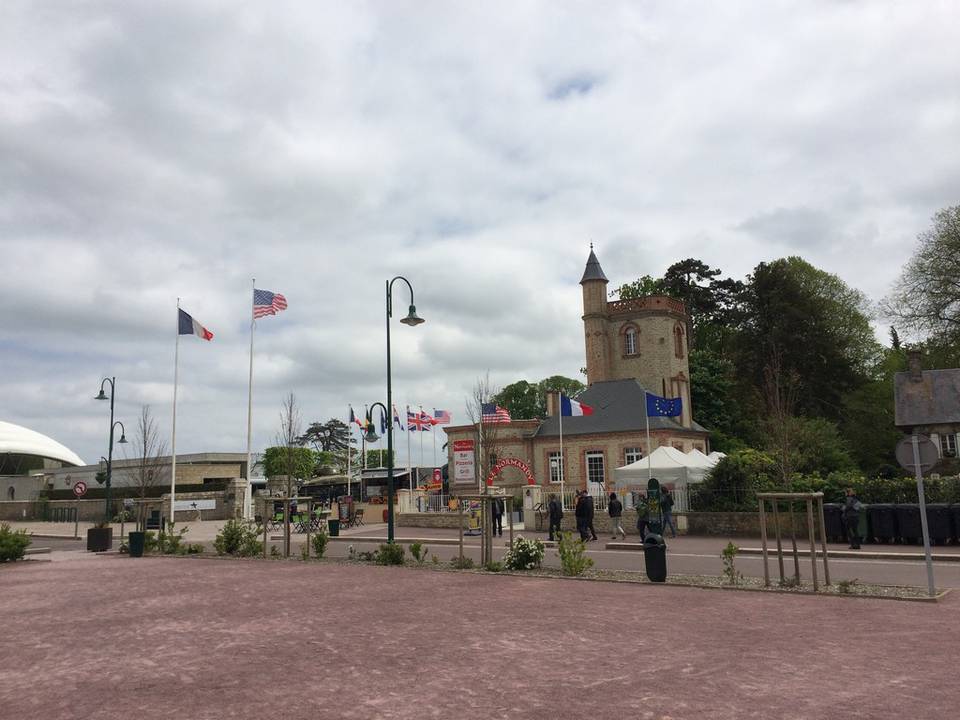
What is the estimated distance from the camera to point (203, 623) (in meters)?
10.5

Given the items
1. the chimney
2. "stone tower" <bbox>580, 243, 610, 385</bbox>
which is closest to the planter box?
"stone tower" <bbox>580, 243, 610, 385</bbox>

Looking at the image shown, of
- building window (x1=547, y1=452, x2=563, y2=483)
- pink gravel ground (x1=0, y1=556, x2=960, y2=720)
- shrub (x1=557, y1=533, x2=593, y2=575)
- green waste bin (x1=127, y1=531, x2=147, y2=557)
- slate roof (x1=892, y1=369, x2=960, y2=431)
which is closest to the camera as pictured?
pink gravel ground (x1=0, y1=556, x2=960, y2=720)

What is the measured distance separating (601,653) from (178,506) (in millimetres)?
43799

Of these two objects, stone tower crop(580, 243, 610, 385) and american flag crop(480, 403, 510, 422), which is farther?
stone tower crop(580, 243, 610, 385)

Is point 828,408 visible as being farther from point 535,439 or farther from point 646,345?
point 535,439

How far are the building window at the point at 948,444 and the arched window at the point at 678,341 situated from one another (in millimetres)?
17114

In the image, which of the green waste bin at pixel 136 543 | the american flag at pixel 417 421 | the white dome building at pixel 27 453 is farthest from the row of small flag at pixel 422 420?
the white dome building at pixel 27 453

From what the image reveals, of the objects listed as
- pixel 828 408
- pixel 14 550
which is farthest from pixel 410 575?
pixel 828 408

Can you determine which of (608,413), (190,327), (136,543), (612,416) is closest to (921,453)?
(136,543)

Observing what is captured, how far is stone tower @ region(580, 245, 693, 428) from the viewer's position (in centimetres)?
5284

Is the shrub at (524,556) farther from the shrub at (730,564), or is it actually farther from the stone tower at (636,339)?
the stone tower at (636,339)

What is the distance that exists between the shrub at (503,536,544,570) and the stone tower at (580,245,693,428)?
37.0 meters

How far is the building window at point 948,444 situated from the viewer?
1670 inches

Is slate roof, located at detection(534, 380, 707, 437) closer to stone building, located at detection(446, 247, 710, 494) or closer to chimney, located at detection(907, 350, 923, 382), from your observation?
stone building, located at detection(446, 247, 710, 494)
